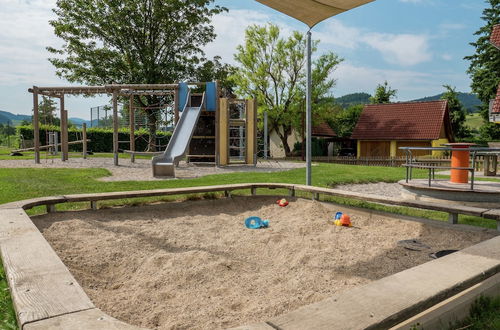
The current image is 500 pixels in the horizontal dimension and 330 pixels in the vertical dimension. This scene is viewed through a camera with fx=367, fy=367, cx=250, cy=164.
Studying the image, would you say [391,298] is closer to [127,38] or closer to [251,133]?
[251,133]

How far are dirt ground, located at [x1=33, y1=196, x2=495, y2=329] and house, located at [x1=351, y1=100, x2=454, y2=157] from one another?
81.2 ft

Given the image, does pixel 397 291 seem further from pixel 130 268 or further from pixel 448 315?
pixel 130 268

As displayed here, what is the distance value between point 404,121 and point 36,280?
3093 centimetres

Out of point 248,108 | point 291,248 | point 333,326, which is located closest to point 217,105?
point 248,108

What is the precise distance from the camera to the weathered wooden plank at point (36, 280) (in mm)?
1633

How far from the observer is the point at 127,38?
1145 inches

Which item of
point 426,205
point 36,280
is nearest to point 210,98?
point 426,205

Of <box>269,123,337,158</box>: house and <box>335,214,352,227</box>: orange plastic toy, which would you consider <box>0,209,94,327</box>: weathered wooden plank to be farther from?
<box>269,123,337,158</box>: house

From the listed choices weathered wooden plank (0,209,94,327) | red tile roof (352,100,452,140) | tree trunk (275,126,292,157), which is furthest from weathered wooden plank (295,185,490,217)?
tree trunk (275,126,292,157)

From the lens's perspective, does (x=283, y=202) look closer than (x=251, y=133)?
Yes

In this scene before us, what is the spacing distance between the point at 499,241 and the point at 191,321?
2.37 meters

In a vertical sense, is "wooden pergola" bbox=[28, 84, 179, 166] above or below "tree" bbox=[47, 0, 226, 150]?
below

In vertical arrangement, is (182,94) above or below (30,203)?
above

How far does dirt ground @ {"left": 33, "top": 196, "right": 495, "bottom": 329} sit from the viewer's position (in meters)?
2.29
